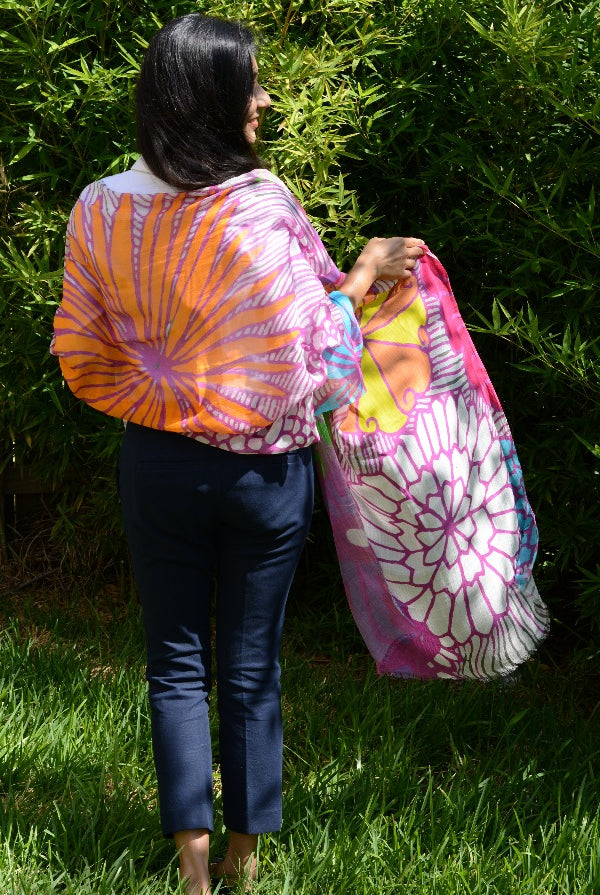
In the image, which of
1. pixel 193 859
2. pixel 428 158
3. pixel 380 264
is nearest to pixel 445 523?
pixel 380 264

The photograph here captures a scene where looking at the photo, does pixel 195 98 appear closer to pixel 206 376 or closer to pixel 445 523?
pixel 206 376

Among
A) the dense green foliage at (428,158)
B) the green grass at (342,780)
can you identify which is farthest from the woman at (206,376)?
the dense green foliage at (428,158)

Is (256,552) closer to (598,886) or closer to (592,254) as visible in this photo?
(598,886)

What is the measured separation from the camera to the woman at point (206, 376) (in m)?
1.83

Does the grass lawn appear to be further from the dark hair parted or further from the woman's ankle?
the dark hair parted

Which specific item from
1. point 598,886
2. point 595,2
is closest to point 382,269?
point 595,2

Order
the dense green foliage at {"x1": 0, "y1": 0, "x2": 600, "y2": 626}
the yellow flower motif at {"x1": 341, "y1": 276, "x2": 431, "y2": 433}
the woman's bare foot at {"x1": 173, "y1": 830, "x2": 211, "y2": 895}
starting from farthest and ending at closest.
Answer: the dense green foliage at {"x1": 0, "y1": 0, "x2": 600, "y2": 626}
the yellow flower motif at {"x1": 341, "y1": 276, "x2": 431, "y2": 433}
the woman's bare foot at {"x1": 173, "y1": 830, "x2": 211, "y2": 895}

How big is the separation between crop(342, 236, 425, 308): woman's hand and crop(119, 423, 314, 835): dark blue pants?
1.09 feet

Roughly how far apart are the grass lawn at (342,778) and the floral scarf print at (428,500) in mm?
310

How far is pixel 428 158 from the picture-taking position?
3057 mm

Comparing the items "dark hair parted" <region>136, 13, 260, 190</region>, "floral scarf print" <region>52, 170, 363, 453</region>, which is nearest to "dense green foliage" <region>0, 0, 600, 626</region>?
"floral scarf print" <region>52, 170, 363, 453</region>

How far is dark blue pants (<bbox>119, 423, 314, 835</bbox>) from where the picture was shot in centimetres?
192

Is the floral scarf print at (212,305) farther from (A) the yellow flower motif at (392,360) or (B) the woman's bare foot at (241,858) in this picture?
(B) the woman's bare foot at (241,858)

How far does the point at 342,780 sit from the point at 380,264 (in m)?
1.21
